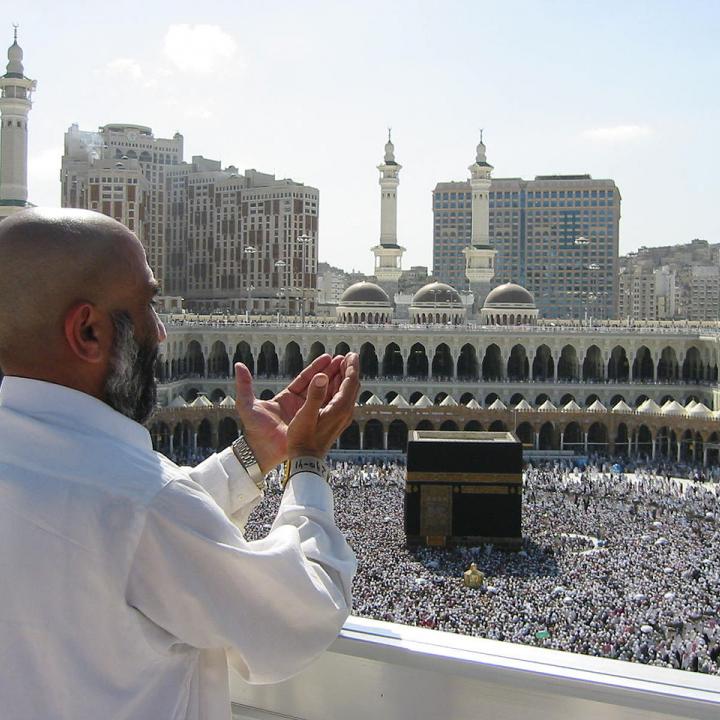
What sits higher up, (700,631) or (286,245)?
(286,245)

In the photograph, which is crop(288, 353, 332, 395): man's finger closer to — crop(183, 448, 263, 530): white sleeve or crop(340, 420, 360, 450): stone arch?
crop(183, 448, 263, 530): white sleeve

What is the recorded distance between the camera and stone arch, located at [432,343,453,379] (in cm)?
3594

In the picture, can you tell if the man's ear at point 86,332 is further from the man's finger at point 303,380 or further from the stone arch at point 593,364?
the stone arch at point 593,364

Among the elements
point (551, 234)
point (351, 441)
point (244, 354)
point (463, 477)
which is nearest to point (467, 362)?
point (351, 441)

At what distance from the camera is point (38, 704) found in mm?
1384

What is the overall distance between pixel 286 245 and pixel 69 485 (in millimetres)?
59465

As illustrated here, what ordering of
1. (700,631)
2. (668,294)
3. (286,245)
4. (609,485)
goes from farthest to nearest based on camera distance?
(668,294) → (286,245) → (609,485) → (700,631)

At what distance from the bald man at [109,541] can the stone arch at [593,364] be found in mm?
33904

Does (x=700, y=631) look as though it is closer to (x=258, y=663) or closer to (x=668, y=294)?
(x=258, y=663)

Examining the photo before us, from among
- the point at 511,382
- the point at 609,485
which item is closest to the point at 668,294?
the point at 511,382

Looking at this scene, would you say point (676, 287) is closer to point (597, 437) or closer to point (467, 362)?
point (467, 362)

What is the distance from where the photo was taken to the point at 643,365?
117 feet

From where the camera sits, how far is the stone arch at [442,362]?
35.9m

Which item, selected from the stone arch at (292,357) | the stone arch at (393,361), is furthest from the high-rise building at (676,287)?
the stone arch at (292,357)
